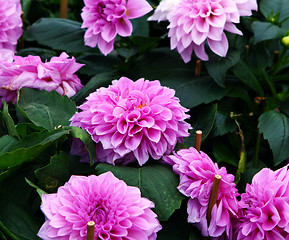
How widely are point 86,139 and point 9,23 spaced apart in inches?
20.0

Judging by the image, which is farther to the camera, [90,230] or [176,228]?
[176,228]

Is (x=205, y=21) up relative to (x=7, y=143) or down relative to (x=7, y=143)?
up

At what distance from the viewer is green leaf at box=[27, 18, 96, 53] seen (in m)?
1.14

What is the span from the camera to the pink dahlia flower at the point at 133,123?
71 cm

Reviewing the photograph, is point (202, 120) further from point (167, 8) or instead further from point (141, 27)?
point (141, 27)

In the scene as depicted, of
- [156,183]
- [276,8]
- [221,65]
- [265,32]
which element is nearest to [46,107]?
[156,183]

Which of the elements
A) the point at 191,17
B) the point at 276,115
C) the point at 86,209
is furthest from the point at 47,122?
the point at 276,115

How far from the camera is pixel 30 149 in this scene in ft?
2.28

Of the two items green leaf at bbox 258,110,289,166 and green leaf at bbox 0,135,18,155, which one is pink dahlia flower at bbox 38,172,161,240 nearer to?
green leaf at bbox 0,135,18,155

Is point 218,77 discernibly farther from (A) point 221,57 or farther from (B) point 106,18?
(B) point 106,18

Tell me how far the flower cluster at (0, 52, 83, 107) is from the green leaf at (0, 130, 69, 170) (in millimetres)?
180

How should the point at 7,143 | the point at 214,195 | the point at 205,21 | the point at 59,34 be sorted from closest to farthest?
the point at 214,195 < the point at 7,143 < the point at 205,21 < the point at 59,34

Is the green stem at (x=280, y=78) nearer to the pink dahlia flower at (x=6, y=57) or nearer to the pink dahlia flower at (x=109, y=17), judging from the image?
the pink dahlia flower at (x=109, y=17)

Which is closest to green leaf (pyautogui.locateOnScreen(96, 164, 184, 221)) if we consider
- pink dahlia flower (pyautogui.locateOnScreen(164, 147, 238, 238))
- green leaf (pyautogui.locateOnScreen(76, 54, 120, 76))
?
pink dahlia flower (pyautogui.locateOnScreen(164, 147, 238, 238))
